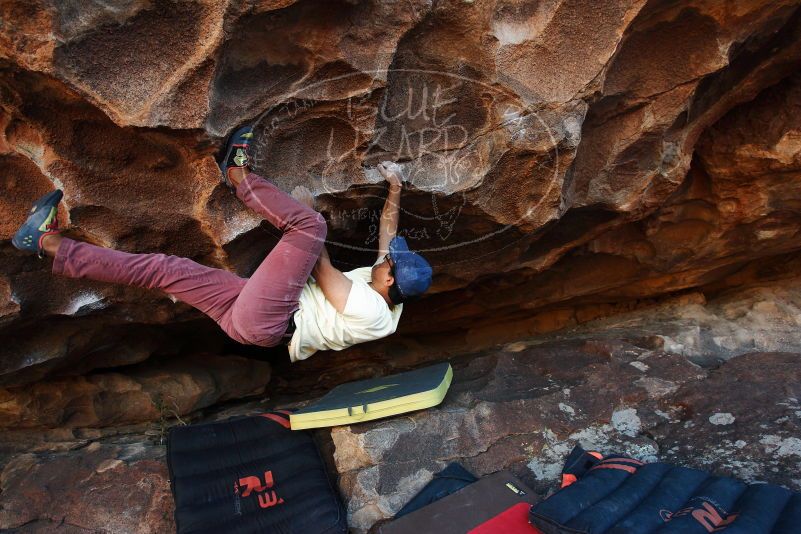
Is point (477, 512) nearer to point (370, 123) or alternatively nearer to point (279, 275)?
point (279, 275)

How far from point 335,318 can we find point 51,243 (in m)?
0.96

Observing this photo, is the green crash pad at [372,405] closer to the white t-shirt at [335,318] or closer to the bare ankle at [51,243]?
the white t-shirt at [335,318]

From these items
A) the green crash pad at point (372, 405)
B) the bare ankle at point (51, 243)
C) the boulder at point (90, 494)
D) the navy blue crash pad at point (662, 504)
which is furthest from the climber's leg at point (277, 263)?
the navy blue crash pad at point (662, 504)

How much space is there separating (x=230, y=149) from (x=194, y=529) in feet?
4.33

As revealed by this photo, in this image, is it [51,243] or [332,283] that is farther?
[332,283]

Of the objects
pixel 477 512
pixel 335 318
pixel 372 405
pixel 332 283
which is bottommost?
pixel 477 512

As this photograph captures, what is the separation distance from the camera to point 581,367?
8.96 feet

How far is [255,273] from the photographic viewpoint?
6.74 ft

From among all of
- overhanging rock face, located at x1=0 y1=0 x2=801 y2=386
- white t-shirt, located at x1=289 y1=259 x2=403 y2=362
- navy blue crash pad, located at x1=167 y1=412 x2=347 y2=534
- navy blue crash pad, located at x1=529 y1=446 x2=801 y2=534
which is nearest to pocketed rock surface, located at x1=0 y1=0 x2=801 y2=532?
overhanging rock face, located at x1=0 y1=0 x2=801 y2=386

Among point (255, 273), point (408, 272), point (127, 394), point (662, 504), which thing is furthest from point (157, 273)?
point (662, 504)

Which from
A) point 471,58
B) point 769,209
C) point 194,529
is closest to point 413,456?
point 194,529

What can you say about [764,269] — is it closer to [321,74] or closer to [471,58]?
[471,58]

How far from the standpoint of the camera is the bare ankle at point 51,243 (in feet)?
6.01

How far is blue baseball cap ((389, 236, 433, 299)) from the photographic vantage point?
7.22 ft
